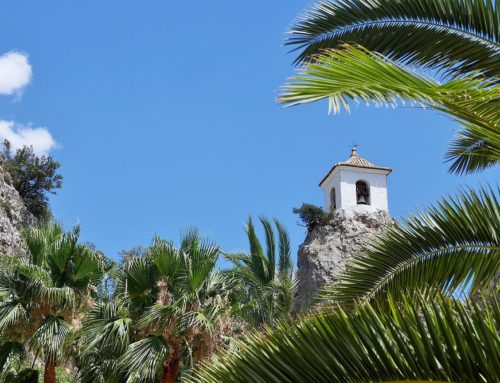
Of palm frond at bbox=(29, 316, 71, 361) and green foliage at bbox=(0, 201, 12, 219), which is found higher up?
green foliage at bbox=(0, 201, 12, 219)

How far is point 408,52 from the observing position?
5680mm

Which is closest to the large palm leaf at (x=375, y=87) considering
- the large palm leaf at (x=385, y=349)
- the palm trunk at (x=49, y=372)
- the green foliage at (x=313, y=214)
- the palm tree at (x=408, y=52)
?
the palm tree at (x=408, y=52)

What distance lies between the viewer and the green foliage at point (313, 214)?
26516mm

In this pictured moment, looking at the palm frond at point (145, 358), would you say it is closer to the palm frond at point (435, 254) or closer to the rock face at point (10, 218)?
the palm frond at point (435, 254)

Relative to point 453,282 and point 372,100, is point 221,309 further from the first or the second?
point 372,100

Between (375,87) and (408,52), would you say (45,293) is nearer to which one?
(408,52)

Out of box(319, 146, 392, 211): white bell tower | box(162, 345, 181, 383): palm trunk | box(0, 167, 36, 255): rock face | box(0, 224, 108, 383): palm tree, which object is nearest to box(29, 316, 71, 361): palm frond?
box(0, 224, 108, 383): palm tree

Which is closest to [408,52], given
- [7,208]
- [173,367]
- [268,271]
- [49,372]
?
[173,367]

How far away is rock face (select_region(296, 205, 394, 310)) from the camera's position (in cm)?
2494

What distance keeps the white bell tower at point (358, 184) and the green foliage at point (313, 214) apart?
3.10 feet

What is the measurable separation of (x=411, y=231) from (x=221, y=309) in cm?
625

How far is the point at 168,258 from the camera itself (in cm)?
1138

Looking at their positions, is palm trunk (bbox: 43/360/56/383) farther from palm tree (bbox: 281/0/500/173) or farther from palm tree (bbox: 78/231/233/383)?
palm tree (bbox: 281/0/500/173)

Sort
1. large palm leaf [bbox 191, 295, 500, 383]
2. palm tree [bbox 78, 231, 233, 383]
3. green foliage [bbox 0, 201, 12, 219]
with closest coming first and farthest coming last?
large palm leaf [bbox 191, 295, 500, 383], palm tree [bbox 78, 231, 233, 383], green foliage [bbox 0, 201, 12, 219]
